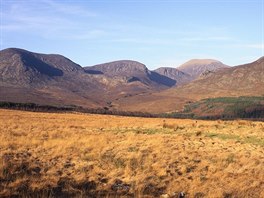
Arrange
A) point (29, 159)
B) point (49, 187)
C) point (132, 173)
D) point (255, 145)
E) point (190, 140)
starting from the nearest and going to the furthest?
point (49, 187), point (132, 173), point (29, 159), point (255, 145), point (190, 140)

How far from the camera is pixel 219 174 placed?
49.8ft

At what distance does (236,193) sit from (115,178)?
4.34 meters

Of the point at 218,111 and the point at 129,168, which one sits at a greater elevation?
the point at 218,111

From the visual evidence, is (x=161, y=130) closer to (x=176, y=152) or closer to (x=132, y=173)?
(x=176, y=152)

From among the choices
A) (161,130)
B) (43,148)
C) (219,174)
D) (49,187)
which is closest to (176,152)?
(219,174)

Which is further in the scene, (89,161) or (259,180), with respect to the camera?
(89,161)

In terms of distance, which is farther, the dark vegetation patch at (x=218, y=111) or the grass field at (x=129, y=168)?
the dark vegetation patch at (x=218, y=111)

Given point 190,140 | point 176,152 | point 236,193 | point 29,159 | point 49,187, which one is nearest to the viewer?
point 49,187

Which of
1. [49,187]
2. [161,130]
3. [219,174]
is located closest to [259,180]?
[219,174]

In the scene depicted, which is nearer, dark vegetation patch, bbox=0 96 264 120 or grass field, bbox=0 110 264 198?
grass field, bbox=0 110 264 198

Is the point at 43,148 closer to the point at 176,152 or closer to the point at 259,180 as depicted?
the point at 176,152

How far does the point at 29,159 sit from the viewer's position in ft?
50.4

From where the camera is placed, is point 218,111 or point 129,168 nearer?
point 129,168

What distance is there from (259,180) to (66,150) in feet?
29.0
